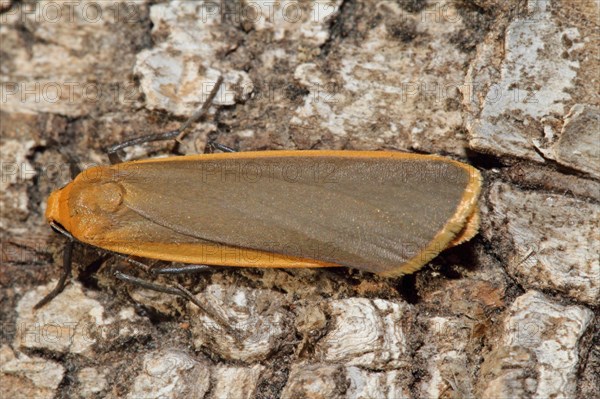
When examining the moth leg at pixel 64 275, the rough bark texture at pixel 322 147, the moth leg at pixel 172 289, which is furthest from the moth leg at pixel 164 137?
→ the moth leg at pixel 172 289

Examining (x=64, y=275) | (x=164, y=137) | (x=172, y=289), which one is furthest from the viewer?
(x=164, y=137)

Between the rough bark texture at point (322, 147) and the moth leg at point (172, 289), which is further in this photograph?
the moth leg at point (172, 289)

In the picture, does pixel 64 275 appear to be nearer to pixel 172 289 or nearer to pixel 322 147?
pixel 172 289

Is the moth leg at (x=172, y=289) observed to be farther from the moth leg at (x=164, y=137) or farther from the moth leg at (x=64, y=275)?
the moth leg at (x=164, y=137)

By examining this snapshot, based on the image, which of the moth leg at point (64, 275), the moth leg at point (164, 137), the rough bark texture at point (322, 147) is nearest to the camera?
the rough bark texture at point (322, 147)

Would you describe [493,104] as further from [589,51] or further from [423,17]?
[423,17]

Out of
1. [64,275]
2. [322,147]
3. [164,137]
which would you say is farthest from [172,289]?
[322,147]

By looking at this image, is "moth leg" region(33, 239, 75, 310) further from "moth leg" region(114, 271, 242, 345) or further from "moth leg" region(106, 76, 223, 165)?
"moth leg" region(106, 76, 223, 165)

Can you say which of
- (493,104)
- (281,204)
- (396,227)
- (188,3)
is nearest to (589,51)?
(493,104)
